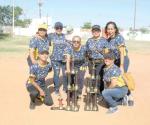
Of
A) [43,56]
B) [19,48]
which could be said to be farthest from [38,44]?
[19,48]

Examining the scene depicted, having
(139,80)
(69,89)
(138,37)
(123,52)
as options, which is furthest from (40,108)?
(138,37)

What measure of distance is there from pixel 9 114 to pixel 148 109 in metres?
2.76

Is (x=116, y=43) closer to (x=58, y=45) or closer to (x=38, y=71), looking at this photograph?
(x=58, y=45)

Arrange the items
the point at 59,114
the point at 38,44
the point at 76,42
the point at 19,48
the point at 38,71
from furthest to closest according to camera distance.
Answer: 1. the point at 19,48
2. the point at 38,44
3. the point at 76,42
4. the point at 38,71
5. the point at 59,114

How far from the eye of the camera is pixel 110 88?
7762 millimetres

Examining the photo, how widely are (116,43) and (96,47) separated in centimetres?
46

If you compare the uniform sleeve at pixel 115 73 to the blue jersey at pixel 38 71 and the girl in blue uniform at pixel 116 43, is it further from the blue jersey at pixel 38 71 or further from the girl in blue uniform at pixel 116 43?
the blue jersey at pixel 38 71

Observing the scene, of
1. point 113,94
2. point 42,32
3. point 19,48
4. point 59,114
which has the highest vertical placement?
point 42,32

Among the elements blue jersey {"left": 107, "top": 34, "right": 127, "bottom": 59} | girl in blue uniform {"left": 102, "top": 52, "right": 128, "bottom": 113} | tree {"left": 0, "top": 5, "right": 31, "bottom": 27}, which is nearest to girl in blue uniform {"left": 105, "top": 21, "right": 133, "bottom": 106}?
blue jersey {"left": 107, "top": 34, "right": 127, "bottom": 59}

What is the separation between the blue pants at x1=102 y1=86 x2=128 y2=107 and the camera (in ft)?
25.2

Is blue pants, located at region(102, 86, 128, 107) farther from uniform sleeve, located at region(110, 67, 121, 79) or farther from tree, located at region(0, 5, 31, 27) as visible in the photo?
tree, located at region(0, 5, 31, 27)

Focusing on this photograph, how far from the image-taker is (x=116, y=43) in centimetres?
814

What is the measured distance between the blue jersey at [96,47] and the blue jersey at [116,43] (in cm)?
13

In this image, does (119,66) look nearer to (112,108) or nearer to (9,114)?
(112,108)
